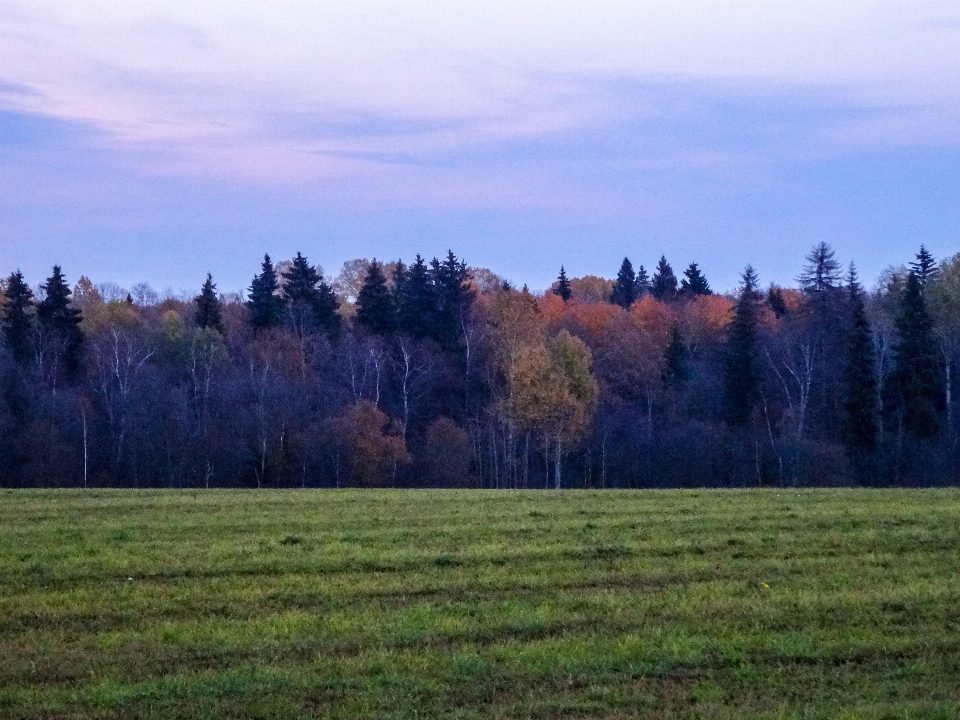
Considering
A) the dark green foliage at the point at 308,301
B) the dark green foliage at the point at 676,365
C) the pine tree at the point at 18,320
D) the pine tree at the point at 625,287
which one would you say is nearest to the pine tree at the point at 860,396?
the dark green foliage at the point at 676,365

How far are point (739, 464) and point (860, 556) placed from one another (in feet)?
154

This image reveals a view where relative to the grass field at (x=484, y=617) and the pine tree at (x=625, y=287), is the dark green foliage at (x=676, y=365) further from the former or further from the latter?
the grass field at (x=484, y=617)

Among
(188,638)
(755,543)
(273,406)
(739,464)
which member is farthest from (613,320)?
(188,638)

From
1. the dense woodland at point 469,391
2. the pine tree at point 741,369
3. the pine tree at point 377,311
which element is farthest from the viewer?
the pine tree at point 377,311

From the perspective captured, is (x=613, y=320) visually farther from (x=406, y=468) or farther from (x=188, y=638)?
(x=188, y=638)

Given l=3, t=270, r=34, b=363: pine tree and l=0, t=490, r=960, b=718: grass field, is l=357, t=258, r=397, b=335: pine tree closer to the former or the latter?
l=3, t=270, r=34, b=363: pine tree

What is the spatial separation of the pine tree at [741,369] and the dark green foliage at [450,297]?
61.3ft

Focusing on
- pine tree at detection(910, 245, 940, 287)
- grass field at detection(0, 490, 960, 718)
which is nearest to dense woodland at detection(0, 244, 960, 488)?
pine tree at detection(910, 245, 940, 287)

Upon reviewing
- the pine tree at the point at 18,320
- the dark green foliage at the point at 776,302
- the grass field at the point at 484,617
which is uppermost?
the dark green foliage at the point at 776,302

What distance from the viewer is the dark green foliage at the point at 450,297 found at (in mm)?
75562

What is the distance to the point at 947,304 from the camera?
68500mm

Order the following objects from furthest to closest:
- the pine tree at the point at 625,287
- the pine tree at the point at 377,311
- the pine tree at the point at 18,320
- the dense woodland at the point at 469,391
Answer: the pine tree at the point at 625,287, the pine tree at the point at 377,311, the pine tree at the point at 18,320, the dense woodland at the point at 469,391

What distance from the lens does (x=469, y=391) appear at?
71.4 m

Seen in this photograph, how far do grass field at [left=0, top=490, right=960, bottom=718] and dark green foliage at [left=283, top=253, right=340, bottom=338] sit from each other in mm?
57353
